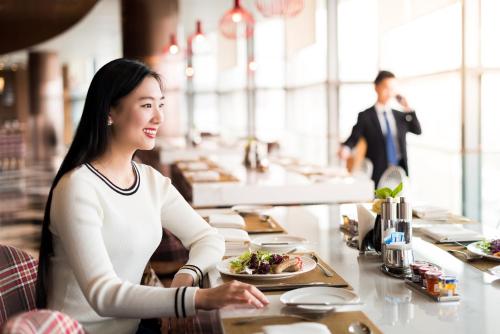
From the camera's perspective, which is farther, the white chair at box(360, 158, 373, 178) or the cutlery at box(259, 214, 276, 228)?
the white chair at box(360, 158, 373, 178)

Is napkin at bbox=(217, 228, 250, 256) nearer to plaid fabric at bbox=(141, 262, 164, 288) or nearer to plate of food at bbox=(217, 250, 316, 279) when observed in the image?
plate of food at bbox=(217, 250, 316, 279)

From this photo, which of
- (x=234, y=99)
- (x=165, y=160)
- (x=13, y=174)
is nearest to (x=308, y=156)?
(x=165, y=160)

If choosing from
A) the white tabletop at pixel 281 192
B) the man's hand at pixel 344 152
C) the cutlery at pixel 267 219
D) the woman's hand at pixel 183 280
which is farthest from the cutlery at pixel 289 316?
the man's hand at pixel 344 152

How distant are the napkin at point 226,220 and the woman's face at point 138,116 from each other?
0.95 meters

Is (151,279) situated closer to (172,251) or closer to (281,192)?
(172,251)

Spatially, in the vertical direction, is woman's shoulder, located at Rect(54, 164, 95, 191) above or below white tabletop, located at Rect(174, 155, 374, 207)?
above

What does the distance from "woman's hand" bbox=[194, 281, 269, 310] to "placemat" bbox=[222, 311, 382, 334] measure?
0.06 meters

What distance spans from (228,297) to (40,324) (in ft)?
1.85

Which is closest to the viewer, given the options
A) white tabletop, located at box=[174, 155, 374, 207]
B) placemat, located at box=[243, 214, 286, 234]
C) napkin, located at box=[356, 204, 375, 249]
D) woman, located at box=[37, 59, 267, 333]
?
woman, located at box=[37, 59, 267, 333]

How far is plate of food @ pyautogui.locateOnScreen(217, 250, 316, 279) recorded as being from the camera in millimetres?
1979

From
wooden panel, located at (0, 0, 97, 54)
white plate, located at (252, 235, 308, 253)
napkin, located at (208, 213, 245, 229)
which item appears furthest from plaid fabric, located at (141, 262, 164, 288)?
wooden panel, located at (0, 0, 97, 54)

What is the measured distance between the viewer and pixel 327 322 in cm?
160

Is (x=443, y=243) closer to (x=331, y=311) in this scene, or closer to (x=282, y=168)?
(x=331, y=311)

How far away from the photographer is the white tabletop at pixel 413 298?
158cm
